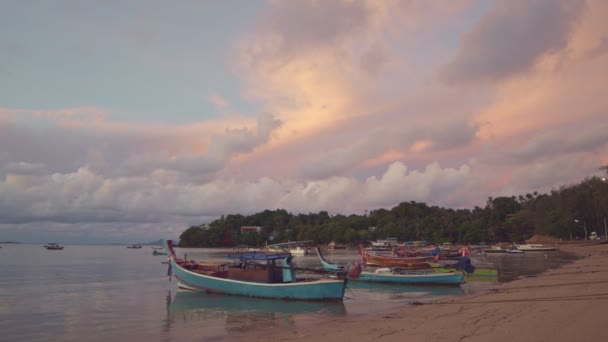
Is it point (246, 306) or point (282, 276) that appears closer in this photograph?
point (246, 306)

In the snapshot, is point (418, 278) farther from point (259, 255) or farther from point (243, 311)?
point (243, 311)

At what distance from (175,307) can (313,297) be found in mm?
7500

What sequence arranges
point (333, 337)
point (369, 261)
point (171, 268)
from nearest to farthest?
point (333, 337), point (171, 268), point (369, 261)

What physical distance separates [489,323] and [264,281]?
1346cm

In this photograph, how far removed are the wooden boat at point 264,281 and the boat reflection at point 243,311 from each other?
40 centimetres

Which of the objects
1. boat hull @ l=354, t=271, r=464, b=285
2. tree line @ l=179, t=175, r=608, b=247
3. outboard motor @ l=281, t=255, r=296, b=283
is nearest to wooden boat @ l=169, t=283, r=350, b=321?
outboard motor @ l=281, t=255, r=296, b=283

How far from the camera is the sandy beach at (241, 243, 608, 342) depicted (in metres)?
11.1

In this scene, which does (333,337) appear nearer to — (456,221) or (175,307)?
(175,307)

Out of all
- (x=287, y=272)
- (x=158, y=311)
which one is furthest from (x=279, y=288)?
(x=158, y=311)

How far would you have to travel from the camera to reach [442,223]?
12231cm

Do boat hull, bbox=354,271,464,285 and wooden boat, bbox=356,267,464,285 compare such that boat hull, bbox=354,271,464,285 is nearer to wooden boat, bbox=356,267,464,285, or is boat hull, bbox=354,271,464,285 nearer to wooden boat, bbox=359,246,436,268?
wooden boat, bbox=356,267,464,285

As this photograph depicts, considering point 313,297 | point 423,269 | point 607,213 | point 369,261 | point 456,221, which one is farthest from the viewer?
point 456,221

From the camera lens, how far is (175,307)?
23.5 metres

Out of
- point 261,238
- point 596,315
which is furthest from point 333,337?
point 261,238
